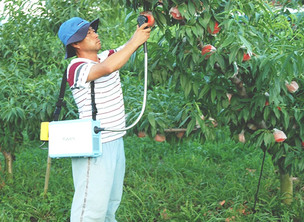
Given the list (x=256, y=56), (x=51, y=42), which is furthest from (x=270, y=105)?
(x=51, y=42)

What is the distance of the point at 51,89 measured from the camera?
3.42 m

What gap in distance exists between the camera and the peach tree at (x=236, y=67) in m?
2.28

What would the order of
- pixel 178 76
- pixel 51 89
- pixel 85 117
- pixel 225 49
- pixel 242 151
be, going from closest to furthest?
pixel 85 117
pixel 225 49
pixel 178 76
pixel 51 89
pixel 242 151

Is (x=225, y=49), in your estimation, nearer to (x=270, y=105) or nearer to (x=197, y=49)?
(x=197, y=49)

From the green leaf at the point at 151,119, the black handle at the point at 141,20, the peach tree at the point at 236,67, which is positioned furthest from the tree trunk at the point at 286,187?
the black handle at the point at 141,20

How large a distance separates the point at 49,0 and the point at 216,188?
2020mm

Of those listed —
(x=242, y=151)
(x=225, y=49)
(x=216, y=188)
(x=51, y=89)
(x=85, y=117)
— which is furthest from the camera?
(x=242, y=151)

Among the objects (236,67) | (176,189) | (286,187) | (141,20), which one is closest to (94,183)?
(141,20)

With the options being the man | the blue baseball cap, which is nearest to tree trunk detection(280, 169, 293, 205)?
the man

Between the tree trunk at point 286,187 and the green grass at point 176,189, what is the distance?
58 millimetres

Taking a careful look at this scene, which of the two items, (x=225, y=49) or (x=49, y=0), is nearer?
(x=225, y=49)

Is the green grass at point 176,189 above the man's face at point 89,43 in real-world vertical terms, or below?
below

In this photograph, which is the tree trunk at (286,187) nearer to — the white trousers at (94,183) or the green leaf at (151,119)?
the green leaf at (151,119)

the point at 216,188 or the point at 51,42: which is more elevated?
the point at 51,42
